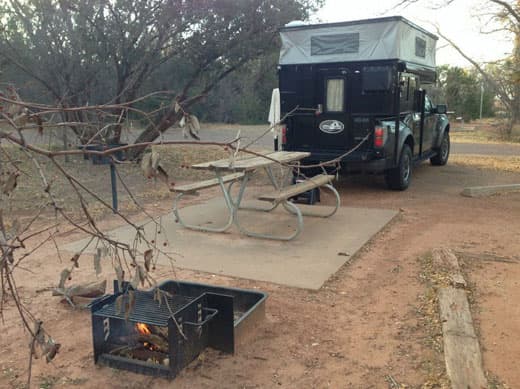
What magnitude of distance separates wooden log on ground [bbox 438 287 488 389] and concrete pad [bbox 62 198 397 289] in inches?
42.4

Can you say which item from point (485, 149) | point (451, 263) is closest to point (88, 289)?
point (451, 263)

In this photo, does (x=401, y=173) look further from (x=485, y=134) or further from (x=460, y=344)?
(x=485, y=134)

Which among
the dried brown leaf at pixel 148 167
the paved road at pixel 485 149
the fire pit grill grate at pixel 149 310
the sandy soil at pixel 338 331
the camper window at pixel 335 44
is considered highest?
the camper window at pixel 335 44

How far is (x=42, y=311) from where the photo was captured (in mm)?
4051

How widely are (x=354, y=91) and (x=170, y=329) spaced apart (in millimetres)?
6288

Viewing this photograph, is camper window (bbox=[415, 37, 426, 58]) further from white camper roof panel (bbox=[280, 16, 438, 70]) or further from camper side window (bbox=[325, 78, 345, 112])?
camper side window (bbox=[325, 78, 345, 112])

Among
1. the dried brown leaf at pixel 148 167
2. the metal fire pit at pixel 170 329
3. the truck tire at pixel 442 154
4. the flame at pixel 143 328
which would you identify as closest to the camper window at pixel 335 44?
the truck tire at pixel 442 154

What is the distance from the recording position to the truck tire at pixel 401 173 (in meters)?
9.01

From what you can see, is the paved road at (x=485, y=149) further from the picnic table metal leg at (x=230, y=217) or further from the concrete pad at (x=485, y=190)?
the picnic table metal leg at (x=230, y=217)

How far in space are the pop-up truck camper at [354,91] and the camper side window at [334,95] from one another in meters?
0.01

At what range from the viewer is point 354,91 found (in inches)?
333

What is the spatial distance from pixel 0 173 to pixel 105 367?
1.90 m

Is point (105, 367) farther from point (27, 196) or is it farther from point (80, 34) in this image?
point (80, 34)

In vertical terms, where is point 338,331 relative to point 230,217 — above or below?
below
